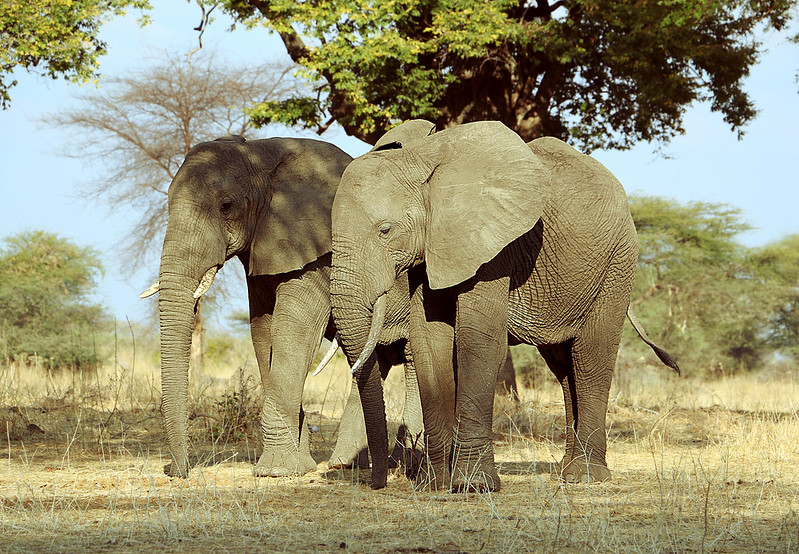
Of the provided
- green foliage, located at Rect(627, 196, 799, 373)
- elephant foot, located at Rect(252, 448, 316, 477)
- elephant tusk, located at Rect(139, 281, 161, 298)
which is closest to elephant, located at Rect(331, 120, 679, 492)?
elephant foot, located at Rect(252, 448, 316, 477)

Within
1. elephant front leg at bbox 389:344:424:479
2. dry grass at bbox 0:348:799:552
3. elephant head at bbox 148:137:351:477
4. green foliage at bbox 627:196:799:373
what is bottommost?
dry grass at bbox 0:348:799:552

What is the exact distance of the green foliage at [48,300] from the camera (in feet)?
73.5

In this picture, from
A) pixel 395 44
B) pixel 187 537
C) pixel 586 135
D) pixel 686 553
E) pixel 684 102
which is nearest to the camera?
pixel 686 553

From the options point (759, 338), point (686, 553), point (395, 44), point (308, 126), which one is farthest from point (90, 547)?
point (759, 338)

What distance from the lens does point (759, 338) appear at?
1209 inches

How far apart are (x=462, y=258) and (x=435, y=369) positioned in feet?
3.07

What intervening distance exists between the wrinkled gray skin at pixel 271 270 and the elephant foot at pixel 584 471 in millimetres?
1340

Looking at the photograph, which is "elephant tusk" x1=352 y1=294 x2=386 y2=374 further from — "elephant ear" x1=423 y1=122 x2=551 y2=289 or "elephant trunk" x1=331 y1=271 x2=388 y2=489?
"elephant ear" x1=423 y1=122 x2=551 y2=289

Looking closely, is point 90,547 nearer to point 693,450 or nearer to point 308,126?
point 693,450

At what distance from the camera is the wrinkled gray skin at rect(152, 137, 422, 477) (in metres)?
7.75

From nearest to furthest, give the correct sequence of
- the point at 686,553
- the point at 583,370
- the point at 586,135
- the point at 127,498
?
the point at 686,553 < the point at 127,498 < the point at 583,370 < the point at 586,135

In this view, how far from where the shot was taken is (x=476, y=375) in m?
6.42

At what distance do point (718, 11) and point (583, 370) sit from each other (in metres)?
9.83

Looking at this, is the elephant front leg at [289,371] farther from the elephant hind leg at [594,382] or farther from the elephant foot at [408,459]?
the elephant hind leg at [594,382]
